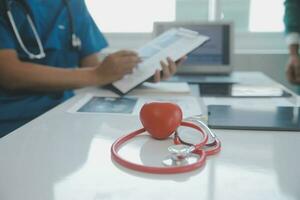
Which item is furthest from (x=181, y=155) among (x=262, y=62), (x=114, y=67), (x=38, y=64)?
(x=262, y=62)

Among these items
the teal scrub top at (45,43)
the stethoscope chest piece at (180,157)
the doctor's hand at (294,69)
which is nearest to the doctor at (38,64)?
the teal scrub top at (45,43)

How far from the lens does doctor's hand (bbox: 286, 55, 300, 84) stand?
1.56m

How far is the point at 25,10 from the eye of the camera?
1041 millimetres

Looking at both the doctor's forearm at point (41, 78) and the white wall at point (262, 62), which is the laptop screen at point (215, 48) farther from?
the doctor's forearm at point (41, 78)

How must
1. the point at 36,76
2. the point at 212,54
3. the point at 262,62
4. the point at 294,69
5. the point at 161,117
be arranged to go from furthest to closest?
the point at 262,62
the point at 294,69
the point at 212,54
the point at 36,76
the point at 161,117

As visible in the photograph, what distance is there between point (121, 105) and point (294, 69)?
100cm

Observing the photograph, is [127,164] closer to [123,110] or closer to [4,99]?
[123,110]

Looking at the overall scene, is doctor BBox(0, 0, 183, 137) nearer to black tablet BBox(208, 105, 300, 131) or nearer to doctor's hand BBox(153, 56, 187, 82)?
doctor's hand BBox(153, 56, 187, 82)

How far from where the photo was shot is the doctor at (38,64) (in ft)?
3.29

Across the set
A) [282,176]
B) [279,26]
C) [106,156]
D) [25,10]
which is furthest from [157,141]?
[279,26]

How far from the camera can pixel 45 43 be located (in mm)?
1100

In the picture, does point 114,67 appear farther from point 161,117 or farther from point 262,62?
point 262,62

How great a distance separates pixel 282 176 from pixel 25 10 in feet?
2.86

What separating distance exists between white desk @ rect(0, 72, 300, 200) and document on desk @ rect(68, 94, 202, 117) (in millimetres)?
135
